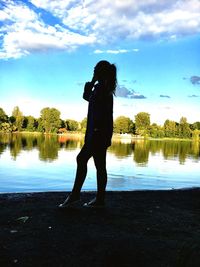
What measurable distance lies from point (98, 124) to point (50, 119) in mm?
171592

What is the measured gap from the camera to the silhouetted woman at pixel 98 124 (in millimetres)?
6332

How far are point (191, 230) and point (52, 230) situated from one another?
200cm

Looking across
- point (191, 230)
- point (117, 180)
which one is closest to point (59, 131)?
point (117, 180)

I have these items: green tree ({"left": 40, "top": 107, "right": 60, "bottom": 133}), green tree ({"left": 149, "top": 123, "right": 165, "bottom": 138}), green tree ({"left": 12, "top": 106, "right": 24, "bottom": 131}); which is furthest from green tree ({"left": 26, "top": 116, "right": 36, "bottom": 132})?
green tree ({"left": 149, "top": 123, "right": 165, "bottom": 138})

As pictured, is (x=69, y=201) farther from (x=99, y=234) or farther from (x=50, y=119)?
(x=50, y=119)

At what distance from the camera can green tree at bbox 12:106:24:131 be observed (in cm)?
16238

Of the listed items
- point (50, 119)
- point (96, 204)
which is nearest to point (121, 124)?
point (50, 119)

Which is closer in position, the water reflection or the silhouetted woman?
the silhouetted woman

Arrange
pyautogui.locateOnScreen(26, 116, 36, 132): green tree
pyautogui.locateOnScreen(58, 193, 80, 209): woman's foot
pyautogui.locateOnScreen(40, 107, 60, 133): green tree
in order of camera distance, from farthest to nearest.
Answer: pyautogui.locateOnScreen(40, 107, 60, 133): green tree, pyautogui.locateOnScreen(26, 116, 36, 132): green tree, pyautogui.locateOnScreen(58, 193, 80, 209): woman's foot

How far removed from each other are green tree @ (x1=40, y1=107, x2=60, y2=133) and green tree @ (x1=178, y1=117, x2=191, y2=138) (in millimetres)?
61400

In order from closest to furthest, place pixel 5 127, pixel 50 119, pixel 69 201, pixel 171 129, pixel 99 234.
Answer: pixel 99 234
pixel 69 201
pixel 5 127
pixel 50 119
pixel 171 129

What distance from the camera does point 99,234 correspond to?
4758 mm

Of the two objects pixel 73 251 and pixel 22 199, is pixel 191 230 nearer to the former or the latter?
pixel 73 251

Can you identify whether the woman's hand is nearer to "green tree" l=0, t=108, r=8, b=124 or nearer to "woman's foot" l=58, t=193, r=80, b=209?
"woman's foot" l=58, t=193, r=80, b=209
